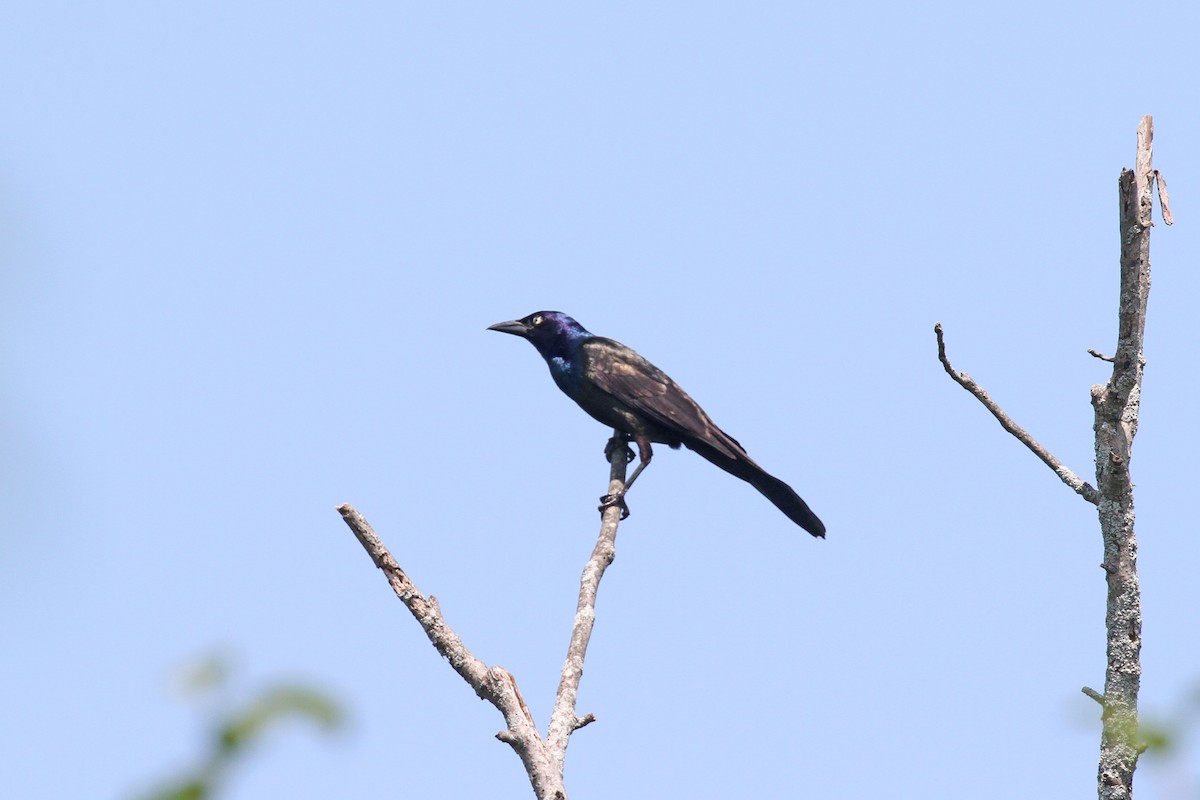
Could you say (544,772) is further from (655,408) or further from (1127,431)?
(655,408)

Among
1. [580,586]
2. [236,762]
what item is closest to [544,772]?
[580,586]

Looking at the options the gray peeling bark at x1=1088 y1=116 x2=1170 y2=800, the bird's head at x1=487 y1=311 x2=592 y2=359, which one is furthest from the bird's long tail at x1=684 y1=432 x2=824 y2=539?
the gray peeling bark at x1=1088 y1=116 x2=1170 y2=800

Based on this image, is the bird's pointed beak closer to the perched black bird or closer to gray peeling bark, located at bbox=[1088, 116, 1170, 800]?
the perched black bird

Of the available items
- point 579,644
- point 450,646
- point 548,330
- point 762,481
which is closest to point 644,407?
point 762,481

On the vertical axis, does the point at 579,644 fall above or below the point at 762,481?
below

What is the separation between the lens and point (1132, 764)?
3.39 m

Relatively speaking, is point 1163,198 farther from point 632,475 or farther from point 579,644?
point 632,475

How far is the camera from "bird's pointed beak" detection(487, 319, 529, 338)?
30.2 ft

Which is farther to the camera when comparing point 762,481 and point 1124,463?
point 762,481

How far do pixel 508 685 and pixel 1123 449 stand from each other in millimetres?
1852

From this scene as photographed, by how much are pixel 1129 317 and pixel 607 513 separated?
2.43 m

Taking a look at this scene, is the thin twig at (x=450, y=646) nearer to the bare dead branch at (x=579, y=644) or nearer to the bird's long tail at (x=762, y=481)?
the bare dead branch at (x=579, y=644)

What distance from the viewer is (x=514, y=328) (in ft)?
30.3

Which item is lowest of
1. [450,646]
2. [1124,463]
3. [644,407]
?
[1124,463]
